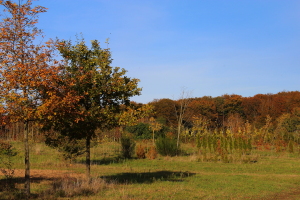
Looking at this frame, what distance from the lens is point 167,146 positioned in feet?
81.1

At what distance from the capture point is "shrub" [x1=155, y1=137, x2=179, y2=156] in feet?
80.9

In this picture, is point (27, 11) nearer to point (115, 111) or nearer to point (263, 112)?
point (115, 111)

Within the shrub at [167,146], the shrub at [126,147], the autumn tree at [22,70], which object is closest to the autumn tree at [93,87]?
the autumn tree at [22,70]

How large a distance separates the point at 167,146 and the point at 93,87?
15264 millimetres

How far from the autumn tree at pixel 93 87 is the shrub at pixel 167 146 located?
13.7m

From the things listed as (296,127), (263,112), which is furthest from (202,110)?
(296,127)

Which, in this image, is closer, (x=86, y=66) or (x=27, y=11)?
(x=27, y=11)

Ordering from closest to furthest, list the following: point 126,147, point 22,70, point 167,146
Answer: point 22,70, point 126,147, point 167,146

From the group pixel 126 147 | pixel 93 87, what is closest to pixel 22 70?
pixel 93 87

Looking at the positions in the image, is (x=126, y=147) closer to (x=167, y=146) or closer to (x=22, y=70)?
(x=167, y=146)

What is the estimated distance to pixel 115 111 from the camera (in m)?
10.8

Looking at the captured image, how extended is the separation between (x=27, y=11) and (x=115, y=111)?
4.22m

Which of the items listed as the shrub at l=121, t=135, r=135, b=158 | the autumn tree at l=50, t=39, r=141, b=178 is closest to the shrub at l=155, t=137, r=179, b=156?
the shrub at l=121, t=135, r=135, b=158

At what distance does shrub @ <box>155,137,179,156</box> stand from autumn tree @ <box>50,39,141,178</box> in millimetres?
13749
